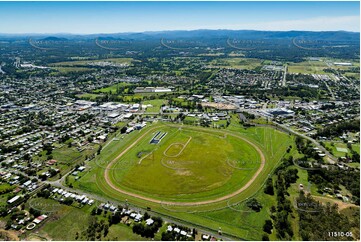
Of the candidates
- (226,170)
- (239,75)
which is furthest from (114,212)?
(239,75)

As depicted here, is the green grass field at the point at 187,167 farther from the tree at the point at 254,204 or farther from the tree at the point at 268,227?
the tree at the point at 268,227

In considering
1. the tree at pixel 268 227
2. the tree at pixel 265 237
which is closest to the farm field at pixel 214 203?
the tree at pixel 265 237

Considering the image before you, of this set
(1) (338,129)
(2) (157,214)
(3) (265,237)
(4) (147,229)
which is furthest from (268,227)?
(1) (338,129)

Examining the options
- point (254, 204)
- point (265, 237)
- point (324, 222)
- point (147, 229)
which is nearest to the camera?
point (265, 237)

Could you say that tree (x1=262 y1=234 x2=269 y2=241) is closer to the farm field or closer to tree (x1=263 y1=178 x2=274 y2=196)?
the farm field

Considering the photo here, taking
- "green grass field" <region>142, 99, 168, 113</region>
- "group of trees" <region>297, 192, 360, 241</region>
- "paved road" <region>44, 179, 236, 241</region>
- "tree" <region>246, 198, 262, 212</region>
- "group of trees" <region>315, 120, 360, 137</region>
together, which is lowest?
"paved road" <region>44, 179, 236, 241</region>

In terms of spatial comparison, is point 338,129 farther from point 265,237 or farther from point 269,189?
point 265,237

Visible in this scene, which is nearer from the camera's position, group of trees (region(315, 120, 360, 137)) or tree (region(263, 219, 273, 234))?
tree (region(263, 219, 273, 234))

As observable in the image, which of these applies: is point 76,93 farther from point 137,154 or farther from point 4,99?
point 137,154

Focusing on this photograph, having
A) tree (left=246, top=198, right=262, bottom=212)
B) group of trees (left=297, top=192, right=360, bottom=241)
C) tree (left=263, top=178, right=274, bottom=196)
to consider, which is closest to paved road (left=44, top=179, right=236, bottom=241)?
tree (left=246, top=198, right=262, bottom=212)
